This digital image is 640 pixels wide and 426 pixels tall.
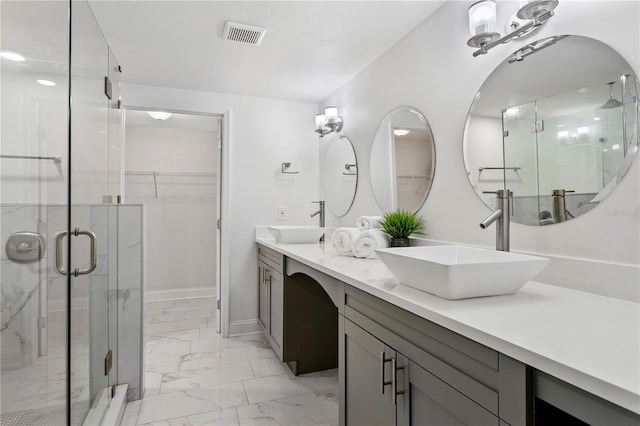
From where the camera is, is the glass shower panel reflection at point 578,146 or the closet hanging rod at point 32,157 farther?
the glass shower panel reflection at point 578,146

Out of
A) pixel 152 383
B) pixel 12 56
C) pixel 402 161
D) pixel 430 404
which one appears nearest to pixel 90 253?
pixel 12 56

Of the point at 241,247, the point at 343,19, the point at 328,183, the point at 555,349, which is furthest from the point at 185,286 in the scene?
the point at 555,349

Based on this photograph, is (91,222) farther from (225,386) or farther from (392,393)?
(392,393)

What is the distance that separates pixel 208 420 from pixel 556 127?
6.95 feet

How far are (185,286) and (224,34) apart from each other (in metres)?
3.37

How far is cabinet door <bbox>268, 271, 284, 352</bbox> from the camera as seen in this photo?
2509 millimetres

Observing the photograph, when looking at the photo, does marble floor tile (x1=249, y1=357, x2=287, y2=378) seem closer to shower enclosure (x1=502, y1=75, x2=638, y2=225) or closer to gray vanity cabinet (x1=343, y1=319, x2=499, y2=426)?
gray vanity cabinet (x1=343, y1=319, x2=499, y2=426)

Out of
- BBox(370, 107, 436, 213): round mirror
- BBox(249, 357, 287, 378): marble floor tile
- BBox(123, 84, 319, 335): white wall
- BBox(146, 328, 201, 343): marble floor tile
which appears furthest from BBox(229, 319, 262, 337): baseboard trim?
BBox(370, 107, 436, 213): round mirror

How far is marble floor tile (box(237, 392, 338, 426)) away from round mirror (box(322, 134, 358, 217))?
4.67 ft

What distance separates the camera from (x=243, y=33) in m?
2.16

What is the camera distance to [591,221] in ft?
3.92

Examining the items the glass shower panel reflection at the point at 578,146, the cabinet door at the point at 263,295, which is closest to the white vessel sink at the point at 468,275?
the glass shower panel reflection at the point at 578,146

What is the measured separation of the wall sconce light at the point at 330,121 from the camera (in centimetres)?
296

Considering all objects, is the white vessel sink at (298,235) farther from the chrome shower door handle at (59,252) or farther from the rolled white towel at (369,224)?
the chrome shower door handle at (59,252)
